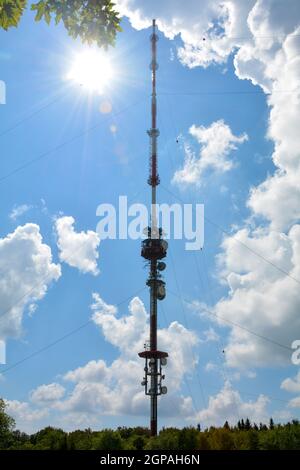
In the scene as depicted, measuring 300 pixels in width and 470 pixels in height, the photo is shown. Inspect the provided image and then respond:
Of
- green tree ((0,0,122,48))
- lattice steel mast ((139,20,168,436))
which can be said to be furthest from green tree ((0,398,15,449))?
green tree ((0,0,122,48))

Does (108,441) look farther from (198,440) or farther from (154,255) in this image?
(154,255)

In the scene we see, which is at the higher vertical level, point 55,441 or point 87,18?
point 87,18

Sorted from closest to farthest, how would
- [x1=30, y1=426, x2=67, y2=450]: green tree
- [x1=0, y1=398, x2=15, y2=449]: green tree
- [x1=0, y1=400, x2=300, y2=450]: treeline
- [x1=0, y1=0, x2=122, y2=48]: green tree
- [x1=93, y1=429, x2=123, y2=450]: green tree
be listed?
[x1=0, y1=0, x2=122, y2=48]: green tree, [x1=0, y1=400, x2=300, y2=450]: treeline, [x1=93, y1=429, x2=123, y2=450]: green tree, [x1=30, y1=426, x2=67, y2=450]: green tree, [x1=0, y1=398, x2=15, y2=449]: green tree

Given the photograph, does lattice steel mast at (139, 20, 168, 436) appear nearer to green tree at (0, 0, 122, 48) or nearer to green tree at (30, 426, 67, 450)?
green tree at (30, 426, 67, 450)

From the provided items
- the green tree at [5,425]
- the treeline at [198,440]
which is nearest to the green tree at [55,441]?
the treeline at [198,440]

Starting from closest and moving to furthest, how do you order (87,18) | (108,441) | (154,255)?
(87,18) → (108,441) → (154,255)

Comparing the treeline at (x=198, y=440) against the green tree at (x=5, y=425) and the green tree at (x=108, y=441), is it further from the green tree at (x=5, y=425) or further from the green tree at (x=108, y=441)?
the green tree at (x=5, y=425)

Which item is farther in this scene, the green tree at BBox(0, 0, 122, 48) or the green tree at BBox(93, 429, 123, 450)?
the green tree at BBox(93, 429, 123, 450)

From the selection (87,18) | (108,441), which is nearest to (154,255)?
(108,441)

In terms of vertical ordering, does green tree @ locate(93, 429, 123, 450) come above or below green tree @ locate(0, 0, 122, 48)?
below
